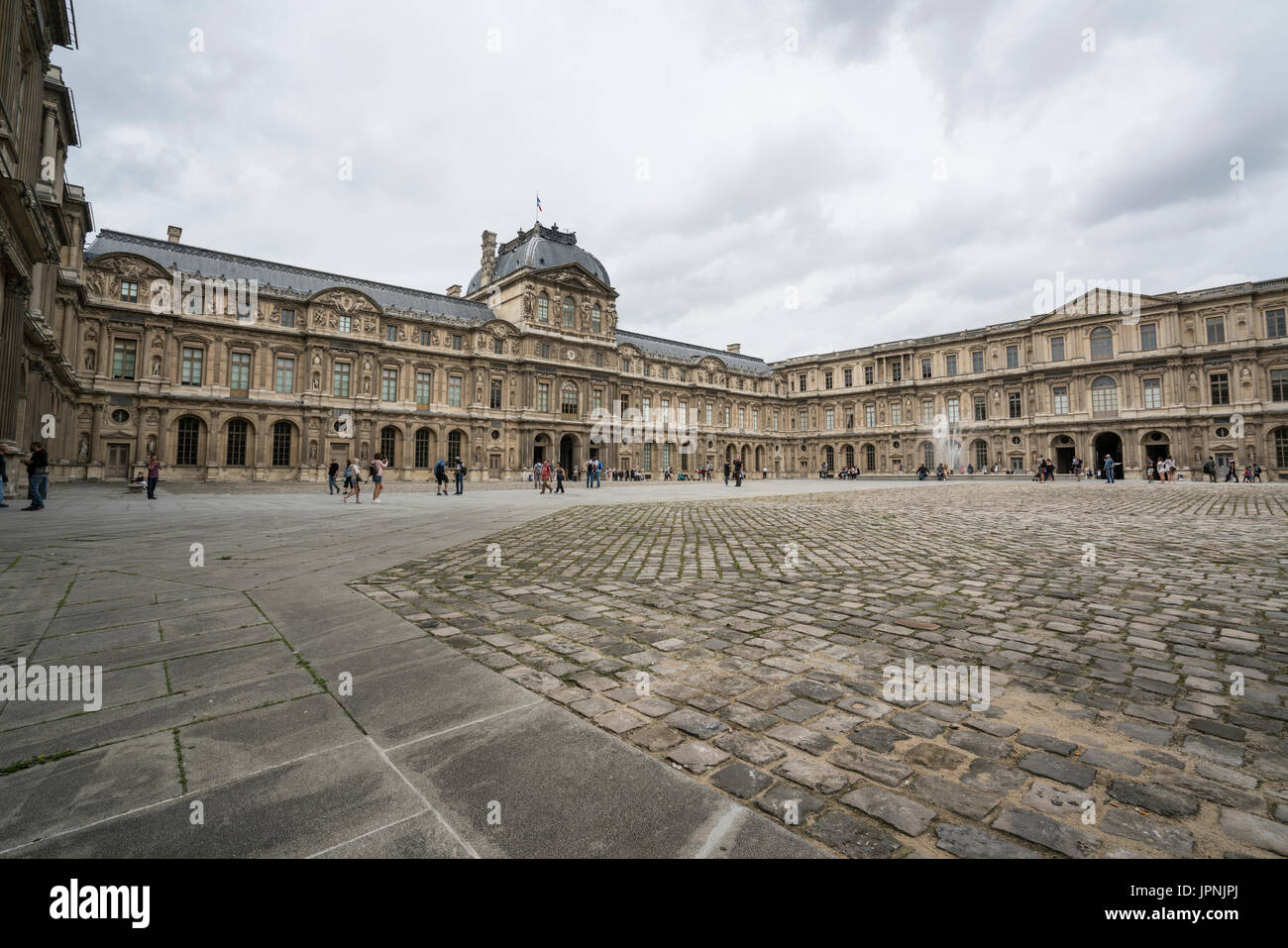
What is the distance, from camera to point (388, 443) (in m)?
38.9

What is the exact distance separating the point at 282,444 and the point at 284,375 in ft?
14.4

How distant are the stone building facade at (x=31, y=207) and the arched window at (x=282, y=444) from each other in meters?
10.8

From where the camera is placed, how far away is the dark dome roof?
45562 millimetres

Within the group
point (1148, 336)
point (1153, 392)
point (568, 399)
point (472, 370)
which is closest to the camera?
point (472, 370)

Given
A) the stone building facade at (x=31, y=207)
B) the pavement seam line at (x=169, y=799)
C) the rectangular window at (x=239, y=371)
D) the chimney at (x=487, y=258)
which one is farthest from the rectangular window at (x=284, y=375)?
the pavement seam line at (x=169, y=799)

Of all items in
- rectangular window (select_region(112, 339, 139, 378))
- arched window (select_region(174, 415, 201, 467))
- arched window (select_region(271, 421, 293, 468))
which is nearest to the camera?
rectangular window (select_region(112, 339, 139, 378))

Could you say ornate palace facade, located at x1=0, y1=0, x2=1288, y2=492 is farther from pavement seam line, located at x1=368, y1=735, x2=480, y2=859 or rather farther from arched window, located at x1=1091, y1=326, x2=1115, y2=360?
pavement seam line, located at x1=368, y1=735, x2=480, y2=859

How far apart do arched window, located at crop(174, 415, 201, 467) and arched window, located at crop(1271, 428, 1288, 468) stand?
2761 inches

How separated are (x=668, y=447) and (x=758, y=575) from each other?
4938 cm

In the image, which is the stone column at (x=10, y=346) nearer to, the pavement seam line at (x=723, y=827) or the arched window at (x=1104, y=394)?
the pavement seam line at (x=723, y=827)

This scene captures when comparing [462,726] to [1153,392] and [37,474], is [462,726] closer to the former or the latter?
[37,474]

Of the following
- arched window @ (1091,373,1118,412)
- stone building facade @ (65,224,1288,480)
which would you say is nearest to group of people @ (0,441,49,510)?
stone building facade @ (65,224,1288,480)

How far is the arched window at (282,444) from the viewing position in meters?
34.8

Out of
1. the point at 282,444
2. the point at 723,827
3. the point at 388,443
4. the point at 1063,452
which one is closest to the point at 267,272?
the point at 282,444
